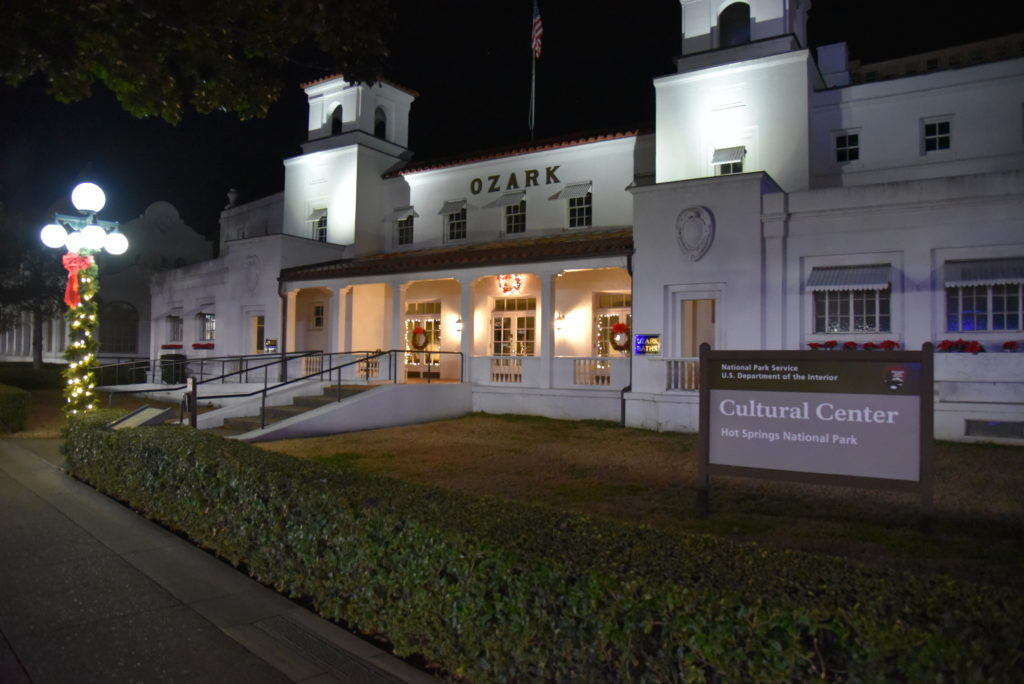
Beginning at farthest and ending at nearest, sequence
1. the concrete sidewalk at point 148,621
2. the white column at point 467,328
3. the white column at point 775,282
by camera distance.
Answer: the white column at point 467,328, the white column at point 775,282, the concrete sidewalk at point 148,621

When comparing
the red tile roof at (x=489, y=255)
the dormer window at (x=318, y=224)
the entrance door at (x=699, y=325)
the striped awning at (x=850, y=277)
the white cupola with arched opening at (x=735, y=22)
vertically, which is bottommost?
the entrance door at (x=699, y=325)

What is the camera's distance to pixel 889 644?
2541 mm

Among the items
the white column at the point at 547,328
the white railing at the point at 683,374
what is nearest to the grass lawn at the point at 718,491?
the white railing at the point at 683,374

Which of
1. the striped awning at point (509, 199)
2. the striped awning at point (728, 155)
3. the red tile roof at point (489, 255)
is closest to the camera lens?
the striped awning at point (728, 155)

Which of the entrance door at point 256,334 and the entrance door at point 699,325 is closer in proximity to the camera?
the entrance door at point 699,325

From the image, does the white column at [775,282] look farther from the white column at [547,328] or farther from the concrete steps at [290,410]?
the concrete steps at [290,410]

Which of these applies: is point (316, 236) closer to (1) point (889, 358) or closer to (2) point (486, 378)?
(2) point (486, 378)

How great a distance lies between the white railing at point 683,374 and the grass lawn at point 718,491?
4.07 ft

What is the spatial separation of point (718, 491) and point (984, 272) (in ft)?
25.8

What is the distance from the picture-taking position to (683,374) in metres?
14.5

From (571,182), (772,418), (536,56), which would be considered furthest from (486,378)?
(772,418)

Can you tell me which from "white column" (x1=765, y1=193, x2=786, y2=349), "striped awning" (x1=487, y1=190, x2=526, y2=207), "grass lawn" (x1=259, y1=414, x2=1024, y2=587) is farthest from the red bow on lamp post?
"white column" (x1=765, y1=193, x2=786, y2=349)

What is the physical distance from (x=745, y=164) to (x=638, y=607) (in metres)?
15.1

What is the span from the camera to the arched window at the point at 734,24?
16.5 metres
